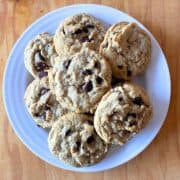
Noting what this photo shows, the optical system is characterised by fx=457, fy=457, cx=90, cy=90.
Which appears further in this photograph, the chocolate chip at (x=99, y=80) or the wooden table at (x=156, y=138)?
the wooden table at (x=156, y=138)

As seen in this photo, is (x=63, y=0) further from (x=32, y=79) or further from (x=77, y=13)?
(x=32, y=79)

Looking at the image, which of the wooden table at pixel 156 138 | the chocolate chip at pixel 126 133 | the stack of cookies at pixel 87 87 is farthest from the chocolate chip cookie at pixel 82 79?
the wooden table at pixel 156 138

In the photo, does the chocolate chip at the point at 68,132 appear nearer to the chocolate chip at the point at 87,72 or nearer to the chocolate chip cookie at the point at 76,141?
the chocolate chip cookie at the point at 76,141

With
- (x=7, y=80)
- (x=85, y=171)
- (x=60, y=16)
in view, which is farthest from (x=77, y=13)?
(x=85, y=171)

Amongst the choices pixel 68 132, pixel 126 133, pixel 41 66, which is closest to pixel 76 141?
pixel 68 132

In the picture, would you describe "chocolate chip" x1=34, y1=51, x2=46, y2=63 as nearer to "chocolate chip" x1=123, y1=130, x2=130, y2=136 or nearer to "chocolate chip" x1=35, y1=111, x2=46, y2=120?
"chocolate chip" x1=35, y1=111, x2=46, y2=120

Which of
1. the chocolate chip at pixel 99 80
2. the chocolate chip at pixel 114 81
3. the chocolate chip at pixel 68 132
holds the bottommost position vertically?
the chocolate chip at pixel 68 132
